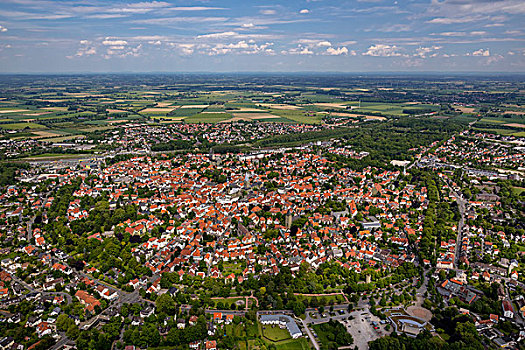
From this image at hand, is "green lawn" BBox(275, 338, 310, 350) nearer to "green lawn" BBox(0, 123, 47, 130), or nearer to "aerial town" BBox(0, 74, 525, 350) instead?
"aerial town" BBox(0, 74, 525, 350)

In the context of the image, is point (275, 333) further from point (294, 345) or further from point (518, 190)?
point (518, 190)

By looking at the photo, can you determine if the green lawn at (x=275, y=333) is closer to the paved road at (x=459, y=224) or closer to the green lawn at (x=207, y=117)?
the paved road at (x=459, y=224)

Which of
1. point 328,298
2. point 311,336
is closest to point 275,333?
point 311,336

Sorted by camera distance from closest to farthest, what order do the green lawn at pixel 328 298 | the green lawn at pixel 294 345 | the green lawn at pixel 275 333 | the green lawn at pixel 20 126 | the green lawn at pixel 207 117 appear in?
the green lawn at pixel 294 345 → the green lawn at pixel 275 333 → the green lawn at pixel 328 298 → the green lawn at pixel 20 126 → the green lawn at pixel 207 117

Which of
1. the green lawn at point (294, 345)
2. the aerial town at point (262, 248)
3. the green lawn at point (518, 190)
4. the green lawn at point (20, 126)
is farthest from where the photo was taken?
the green lawn at point (20, 126)

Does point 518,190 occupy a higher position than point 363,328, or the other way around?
point 518,190

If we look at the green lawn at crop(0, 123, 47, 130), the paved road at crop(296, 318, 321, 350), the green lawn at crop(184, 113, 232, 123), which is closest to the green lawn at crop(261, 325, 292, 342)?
the paved road at crop(296, 318, 321, 350)

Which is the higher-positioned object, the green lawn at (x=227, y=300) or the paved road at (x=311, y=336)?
the green lawn at (x=227, y=300)

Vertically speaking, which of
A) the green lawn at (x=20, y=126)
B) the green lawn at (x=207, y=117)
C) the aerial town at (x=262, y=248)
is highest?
the green lawn at (x=207, y=117)

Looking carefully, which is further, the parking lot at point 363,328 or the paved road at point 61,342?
A: the parking lot at point 363,328

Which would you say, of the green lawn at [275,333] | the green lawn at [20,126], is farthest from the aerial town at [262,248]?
the green lawn at [20,126]

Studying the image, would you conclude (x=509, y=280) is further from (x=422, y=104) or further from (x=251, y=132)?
(x=422, y=104)
